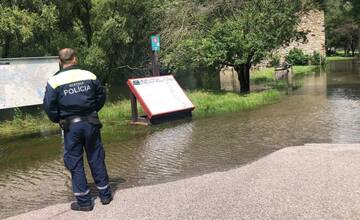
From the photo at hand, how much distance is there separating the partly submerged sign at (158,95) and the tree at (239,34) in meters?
5.12

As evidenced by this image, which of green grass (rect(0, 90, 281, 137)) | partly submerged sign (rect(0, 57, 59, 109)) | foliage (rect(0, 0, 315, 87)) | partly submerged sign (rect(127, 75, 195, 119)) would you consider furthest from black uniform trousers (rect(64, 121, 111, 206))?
foliage (rect(0, 0, 315, 87))

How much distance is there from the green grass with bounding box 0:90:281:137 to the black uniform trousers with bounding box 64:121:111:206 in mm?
5679

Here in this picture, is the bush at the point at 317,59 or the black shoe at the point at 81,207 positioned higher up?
the bush at the point at 317,59

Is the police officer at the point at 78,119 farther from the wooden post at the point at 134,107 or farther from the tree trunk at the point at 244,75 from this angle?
the tree trunk at the point at 244,75

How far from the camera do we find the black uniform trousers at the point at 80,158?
5.90m

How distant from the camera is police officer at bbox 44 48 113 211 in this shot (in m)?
5.88

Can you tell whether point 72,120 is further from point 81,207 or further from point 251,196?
point 251,196

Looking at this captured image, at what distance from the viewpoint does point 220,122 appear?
1291 centimetres

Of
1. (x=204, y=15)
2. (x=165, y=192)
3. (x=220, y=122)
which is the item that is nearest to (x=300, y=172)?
(x=165, y=192)

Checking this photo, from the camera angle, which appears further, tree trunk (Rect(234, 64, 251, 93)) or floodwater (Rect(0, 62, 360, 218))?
tree trunk (Rect(234, 64, 251, 93))

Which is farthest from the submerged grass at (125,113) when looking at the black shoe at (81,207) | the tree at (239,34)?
the black shoe at (81,207)

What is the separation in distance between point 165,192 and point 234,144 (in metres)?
3.66

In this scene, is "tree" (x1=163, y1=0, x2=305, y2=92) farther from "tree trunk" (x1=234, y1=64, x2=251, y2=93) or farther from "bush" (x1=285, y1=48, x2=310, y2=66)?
"bush" (x1=285, y1=48, x2=310, y2=66)

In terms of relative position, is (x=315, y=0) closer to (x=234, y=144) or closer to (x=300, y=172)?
(x=234, y=144)
